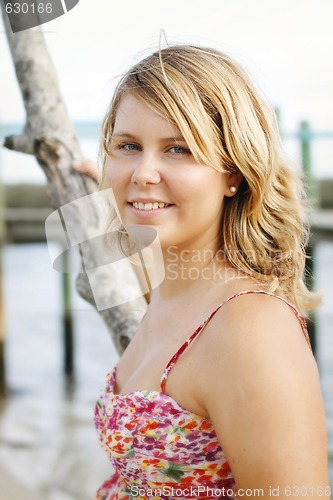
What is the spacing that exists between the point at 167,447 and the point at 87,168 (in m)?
0.89

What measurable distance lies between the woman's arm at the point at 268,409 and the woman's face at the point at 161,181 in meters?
0.26

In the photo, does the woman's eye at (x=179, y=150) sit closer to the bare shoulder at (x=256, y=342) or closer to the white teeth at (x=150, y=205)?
the white teeth at (x=150, y=205)

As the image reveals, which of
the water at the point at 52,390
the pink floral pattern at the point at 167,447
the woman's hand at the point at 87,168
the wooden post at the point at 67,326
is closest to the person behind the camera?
the pink floral pattern at the point at 167,447

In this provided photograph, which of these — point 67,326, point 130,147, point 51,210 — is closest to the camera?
point 130,147

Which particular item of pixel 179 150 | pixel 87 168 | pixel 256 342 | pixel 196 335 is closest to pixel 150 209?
pixel 179 150

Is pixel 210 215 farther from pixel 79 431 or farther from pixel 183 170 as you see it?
pixel 79 431

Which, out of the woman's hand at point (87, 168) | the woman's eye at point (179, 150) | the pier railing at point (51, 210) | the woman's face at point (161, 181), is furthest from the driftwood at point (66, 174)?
the pier railing at point (51, 210)

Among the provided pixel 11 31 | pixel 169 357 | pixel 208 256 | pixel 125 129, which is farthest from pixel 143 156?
pixel 11 31

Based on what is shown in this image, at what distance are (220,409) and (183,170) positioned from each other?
42 cm

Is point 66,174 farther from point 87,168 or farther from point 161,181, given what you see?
point 161,181

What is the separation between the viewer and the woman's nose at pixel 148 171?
1.30 meters

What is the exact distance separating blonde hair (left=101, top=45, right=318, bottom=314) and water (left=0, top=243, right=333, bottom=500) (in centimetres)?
369

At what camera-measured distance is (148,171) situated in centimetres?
131

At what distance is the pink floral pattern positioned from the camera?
4.02 ft
